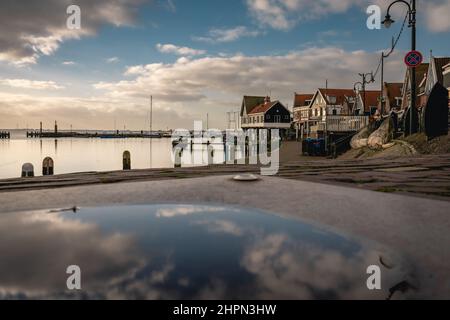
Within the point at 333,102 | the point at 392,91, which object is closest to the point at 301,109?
the point at 333,102

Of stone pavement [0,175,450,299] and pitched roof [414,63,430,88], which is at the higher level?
pitched roof [414,63,430,88]

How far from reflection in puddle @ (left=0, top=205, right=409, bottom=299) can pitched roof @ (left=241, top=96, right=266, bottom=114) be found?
70.9m

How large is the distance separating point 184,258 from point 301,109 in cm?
7332

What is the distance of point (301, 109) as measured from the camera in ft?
240

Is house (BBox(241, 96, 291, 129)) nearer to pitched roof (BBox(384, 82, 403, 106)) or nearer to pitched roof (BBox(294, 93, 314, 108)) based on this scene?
pitched roof (BBox(294, 93, 314, 108))

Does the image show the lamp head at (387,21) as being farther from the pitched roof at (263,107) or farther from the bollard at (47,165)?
the pitched roof at (263,107)

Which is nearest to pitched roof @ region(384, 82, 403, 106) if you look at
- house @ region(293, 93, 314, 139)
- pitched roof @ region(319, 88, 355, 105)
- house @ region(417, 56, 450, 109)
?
pitched roof @ region(319, 88, 355, 105)

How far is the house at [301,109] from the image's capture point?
71562mm

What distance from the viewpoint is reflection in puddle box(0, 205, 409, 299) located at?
210 cm

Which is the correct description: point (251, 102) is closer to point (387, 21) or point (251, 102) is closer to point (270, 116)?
point (270, 116)

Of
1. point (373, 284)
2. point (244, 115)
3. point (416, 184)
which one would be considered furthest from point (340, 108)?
point (373, 284)

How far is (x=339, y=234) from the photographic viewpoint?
321 centimetres

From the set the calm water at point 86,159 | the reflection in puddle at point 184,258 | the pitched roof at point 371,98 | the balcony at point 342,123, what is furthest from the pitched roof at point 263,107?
the reflection in puddle at point 184,258
